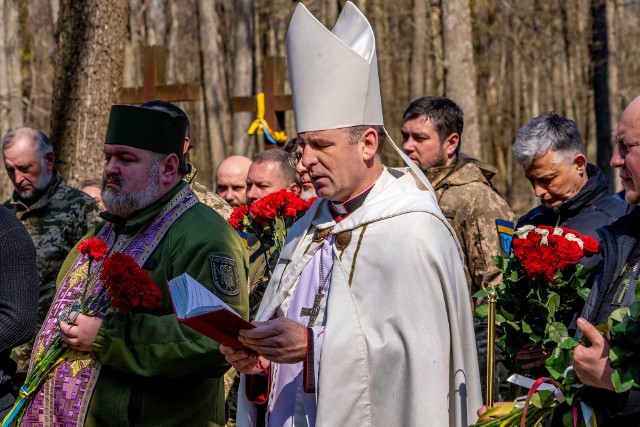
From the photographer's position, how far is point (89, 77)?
9.88 meters

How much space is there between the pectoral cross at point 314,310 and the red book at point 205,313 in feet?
1.13

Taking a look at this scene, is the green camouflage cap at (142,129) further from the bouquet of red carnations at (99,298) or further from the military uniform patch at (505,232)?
the military uniform patch at (505,232)

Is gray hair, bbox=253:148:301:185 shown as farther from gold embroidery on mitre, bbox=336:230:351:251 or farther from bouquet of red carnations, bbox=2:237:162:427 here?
gold embroidery on mitre, bbox=336:230:351:251

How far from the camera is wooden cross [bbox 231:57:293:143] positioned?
11.8 metres

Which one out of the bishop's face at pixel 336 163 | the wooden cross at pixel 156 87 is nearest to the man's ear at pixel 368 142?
the bishop's face at pixel 336 163

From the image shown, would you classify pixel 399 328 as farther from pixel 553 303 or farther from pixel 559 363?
pixel 553 303

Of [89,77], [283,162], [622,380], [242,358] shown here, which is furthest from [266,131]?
[622,380]

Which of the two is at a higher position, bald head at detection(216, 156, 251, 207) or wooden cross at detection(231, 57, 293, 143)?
wooden cross at detection(231, 57, 293, 143)

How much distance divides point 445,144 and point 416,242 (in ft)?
9.04

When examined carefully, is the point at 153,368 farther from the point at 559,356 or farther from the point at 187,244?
the point at 559,356

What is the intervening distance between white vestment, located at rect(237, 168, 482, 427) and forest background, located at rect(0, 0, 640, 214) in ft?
21.3

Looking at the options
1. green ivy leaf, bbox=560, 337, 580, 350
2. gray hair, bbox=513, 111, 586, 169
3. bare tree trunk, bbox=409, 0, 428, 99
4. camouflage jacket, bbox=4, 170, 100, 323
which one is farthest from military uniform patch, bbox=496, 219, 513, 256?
bare tree trunk, bbox=409, 0, 428, 99

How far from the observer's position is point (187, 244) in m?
4.64

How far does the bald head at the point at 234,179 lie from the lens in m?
8.41
